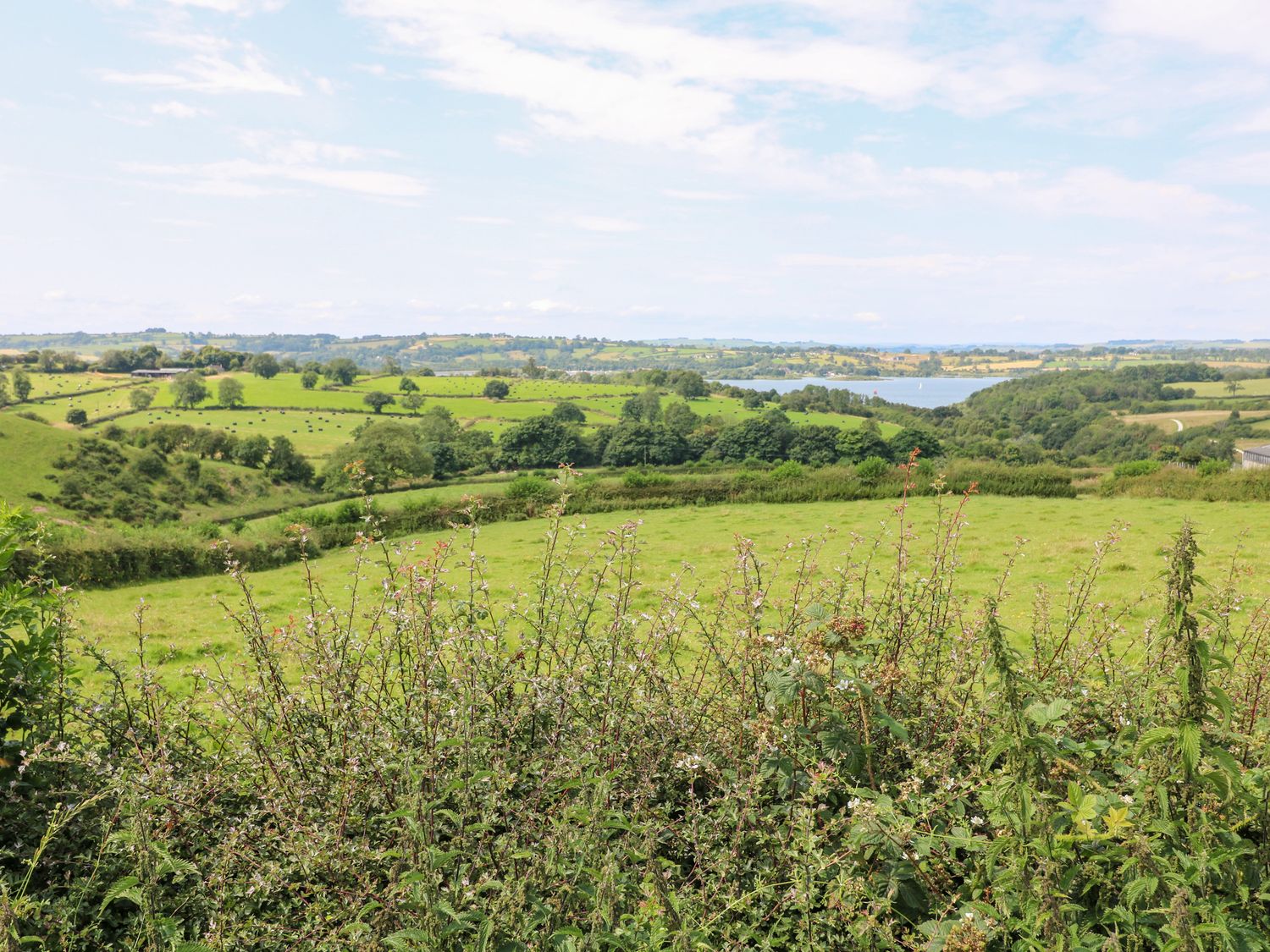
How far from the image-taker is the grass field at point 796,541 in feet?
50.4

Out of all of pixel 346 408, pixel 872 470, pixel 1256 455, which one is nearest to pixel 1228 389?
pixel 1256 455

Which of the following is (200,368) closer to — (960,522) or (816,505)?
(816,505)

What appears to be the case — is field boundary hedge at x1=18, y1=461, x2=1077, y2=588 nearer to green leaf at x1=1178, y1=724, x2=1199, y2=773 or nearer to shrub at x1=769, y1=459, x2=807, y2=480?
shrub at x1=769, y1=459, x2=807, y2=480

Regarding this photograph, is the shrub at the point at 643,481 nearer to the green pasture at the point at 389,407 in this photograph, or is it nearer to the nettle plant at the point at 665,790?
the nettle plant at the point at 665,790

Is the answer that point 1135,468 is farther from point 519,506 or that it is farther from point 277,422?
point 277,422

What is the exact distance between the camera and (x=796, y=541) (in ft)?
39.0

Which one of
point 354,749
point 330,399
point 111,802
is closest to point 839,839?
point 354,749

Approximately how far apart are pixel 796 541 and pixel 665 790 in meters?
8.17

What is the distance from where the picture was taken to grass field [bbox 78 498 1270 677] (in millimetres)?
15352

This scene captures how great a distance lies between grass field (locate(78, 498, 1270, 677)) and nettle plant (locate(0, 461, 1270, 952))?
3.44 metres

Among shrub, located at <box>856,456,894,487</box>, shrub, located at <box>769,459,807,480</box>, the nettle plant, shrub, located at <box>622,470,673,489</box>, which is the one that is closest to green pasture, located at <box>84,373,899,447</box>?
shrub, located at <box>769,459,807,480</box>

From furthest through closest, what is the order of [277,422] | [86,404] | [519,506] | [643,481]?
[86,404], [277,422], [643,481], [519,506]

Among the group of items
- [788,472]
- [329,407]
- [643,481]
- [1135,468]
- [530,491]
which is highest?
[329,407]

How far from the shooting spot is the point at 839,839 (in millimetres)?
3615
